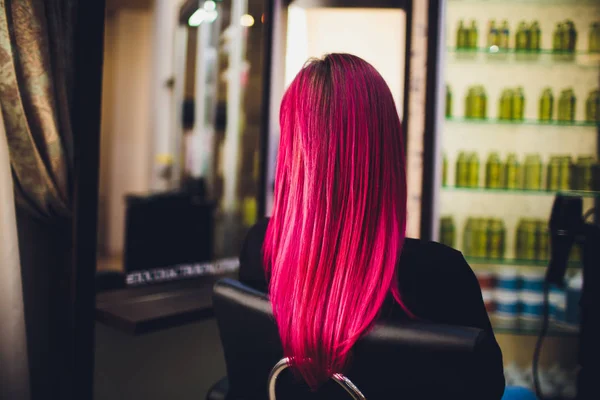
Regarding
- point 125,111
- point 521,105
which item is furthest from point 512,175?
point 125,111

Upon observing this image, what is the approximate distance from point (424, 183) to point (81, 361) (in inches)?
51.4

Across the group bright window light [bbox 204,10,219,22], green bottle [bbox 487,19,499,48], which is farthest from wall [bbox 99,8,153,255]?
green bottle [bbox 487,19,499,48]

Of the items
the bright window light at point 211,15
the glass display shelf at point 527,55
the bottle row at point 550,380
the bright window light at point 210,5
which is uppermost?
the bright window light at point 210,5

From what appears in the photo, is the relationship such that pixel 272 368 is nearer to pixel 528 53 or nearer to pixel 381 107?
pixel 381 107

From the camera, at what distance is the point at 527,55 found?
243 centimetres

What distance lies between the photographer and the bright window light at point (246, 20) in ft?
8.56

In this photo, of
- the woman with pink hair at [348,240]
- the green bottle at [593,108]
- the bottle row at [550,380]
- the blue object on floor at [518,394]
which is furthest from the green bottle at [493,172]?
the woman with pink hair at [348,240]

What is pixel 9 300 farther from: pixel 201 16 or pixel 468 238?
pixel 201 16

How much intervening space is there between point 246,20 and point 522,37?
4.61 ft

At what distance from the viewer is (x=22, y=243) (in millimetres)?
1452

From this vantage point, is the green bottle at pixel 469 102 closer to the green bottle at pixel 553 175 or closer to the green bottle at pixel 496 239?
the green bottle at pixel 553 175

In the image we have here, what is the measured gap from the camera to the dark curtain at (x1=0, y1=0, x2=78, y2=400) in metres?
1.34

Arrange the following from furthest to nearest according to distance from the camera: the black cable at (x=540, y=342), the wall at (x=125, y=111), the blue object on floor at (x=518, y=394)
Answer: the wall at (x=125, y=111)
the black cable at (x=540, y=342)
the blue object on floor at (x=518, y=394)

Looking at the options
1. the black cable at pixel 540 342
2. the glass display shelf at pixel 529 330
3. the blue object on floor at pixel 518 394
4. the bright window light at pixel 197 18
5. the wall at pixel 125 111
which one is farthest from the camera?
the wall at pixel 125 111
